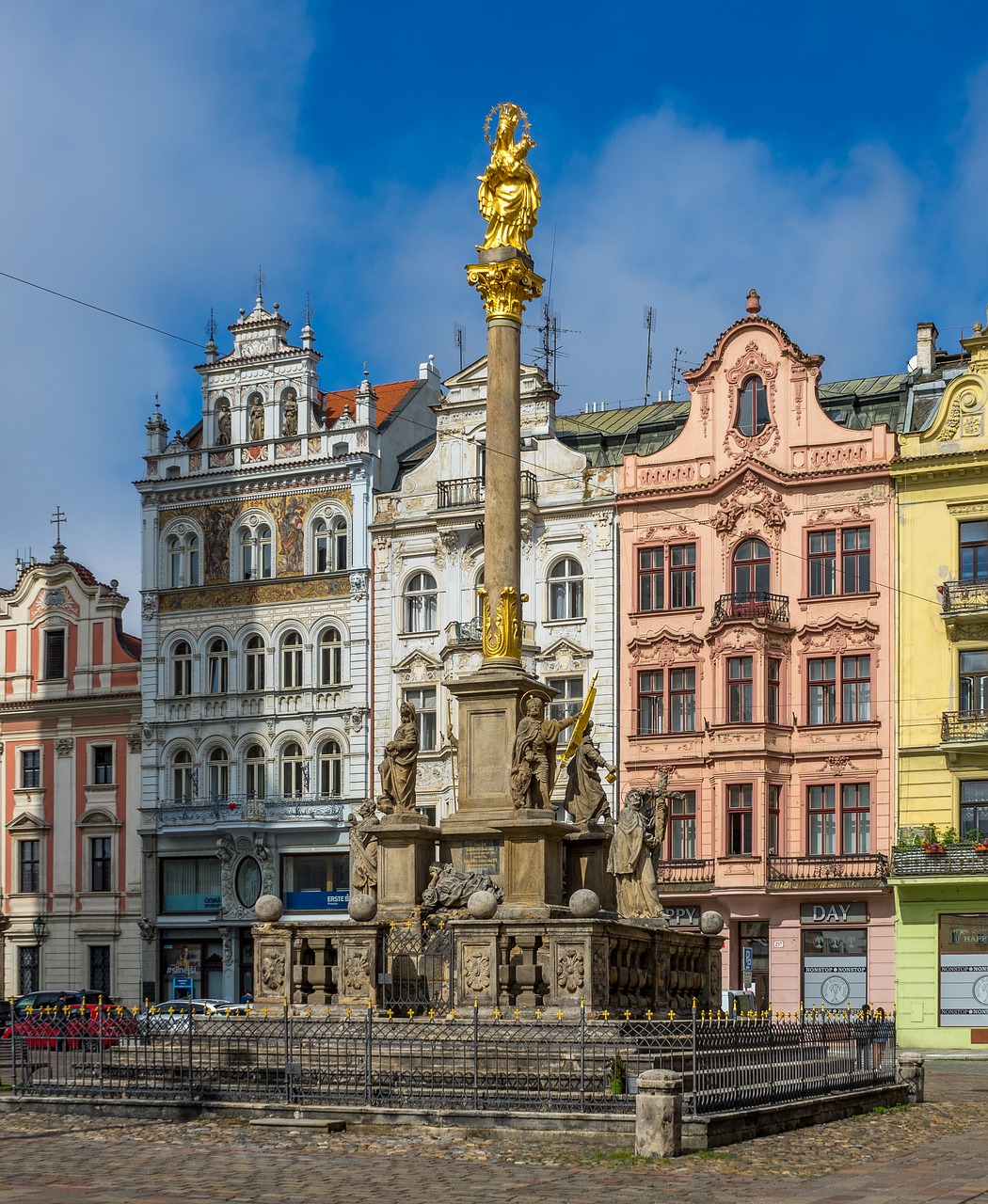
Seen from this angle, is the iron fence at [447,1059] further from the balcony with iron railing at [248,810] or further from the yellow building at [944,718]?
the balcony with iron railing at [248,810]

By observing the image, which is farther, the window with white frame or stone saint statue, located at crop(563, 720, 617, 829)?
the window with white frame

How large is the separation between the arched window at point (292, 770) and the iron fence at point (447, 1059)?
102ft

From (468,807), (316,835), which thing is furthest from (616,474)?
(468,807)

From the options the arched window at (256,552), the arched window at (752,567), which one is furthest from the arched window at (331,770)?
the arched window at (752,567)

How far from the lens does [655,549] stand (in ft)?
176

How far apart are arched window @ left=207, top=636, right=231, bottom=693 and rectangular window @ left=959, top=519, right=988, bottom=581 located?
21483mm

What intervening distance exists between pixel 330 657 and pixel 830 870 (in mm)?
15883

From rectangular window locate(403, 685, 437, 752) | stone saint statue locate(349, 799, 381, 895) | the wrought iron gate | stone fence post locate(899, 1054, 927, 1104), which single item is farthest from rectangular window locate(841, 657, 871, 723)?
the wrought iron gate

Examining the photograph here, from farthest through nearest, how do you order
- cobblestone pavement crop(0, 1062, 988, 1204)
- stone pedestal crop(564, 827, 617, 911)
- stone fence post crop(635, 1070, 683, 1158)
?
1. stone pedestal crop(564, 827, 617, 911)
2. stone fence post crop(635, 1070, 683, 1158)
3. cobblestone pavement crop(0, 1062, 988, 1204)

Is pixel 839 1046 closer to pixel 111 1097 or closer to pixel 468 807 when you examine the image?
pixel 468 807

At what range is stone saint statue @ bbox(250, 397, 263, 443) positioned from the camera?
59.5m

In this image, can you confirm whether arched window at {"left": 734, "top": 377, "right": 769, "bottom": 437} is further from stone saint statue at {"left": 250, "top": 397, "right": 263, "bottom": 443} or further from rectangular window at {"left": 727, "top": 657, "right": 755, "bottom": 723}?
stone saint statue at {"left": 250, "top": 397, "right": 263, "bottom": 443}

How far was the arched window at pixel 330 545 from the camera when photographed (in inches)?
2270

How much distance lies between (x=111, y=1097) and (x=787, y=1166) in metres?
8.40
